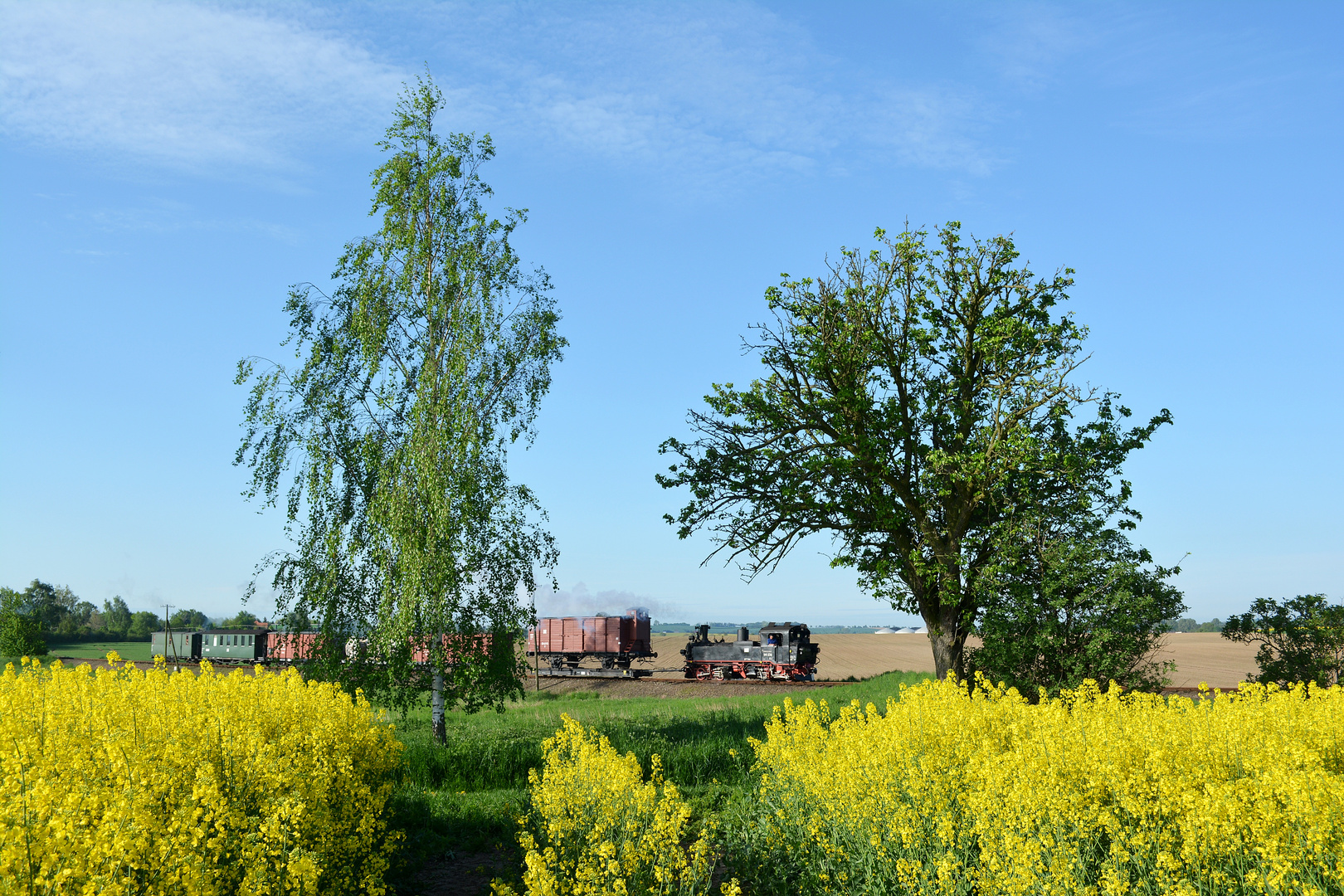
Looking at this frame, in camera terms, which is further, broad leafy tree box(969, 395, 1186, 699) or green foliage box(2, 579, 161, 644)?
green foliage box(2, 579, 161, 644)

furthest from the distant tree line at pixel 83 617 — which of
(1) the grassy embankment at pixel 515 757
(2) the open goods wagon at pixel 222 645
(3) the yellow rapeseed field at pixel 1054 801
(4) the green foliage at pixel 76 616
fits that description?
(3) the yellow rapeseed field at pixel 1054 801

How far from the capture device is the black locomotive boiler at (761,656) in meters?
36.4

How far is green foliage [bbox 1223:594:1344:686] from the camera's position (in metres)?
19.4

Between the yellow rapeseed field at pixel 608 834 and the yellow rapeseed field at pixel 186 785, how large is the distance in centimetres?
163

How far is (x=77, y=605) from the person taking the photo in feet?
411

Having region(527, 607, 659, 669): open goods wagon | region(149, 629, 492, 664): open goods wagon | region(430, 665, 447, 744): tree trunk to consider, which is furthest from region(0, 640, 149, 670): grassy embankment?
region(430, 665, 447, 744): tree trunk

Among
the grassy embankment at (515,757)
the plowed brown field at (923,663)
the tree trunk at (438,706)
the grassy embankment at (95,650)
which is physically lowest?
the grassy embankment at (95,650)

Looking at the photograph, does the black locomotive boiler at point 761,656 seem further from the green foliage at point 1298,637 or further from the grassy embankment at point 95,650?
the grassy embankment at point 95,650

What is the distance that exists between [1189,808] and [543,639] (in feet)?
131

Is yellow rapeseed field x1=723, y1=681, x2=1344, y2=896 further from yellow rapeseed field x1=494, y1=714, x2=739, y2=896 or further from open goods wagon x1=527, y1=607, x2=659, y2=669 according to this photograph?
open goods wagon x1=527, y1=607, x2=659, y2=669

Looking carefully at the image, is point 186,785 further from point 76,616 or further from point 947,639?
point 76,616

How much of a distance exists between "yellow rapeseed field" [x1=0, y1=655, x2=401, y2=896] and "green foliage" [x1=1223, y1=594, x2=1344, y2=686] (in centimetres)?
2078

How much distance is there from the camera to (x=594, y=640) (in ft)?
141

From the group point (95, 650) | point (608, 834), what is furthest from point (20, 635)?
point (608, 834)
